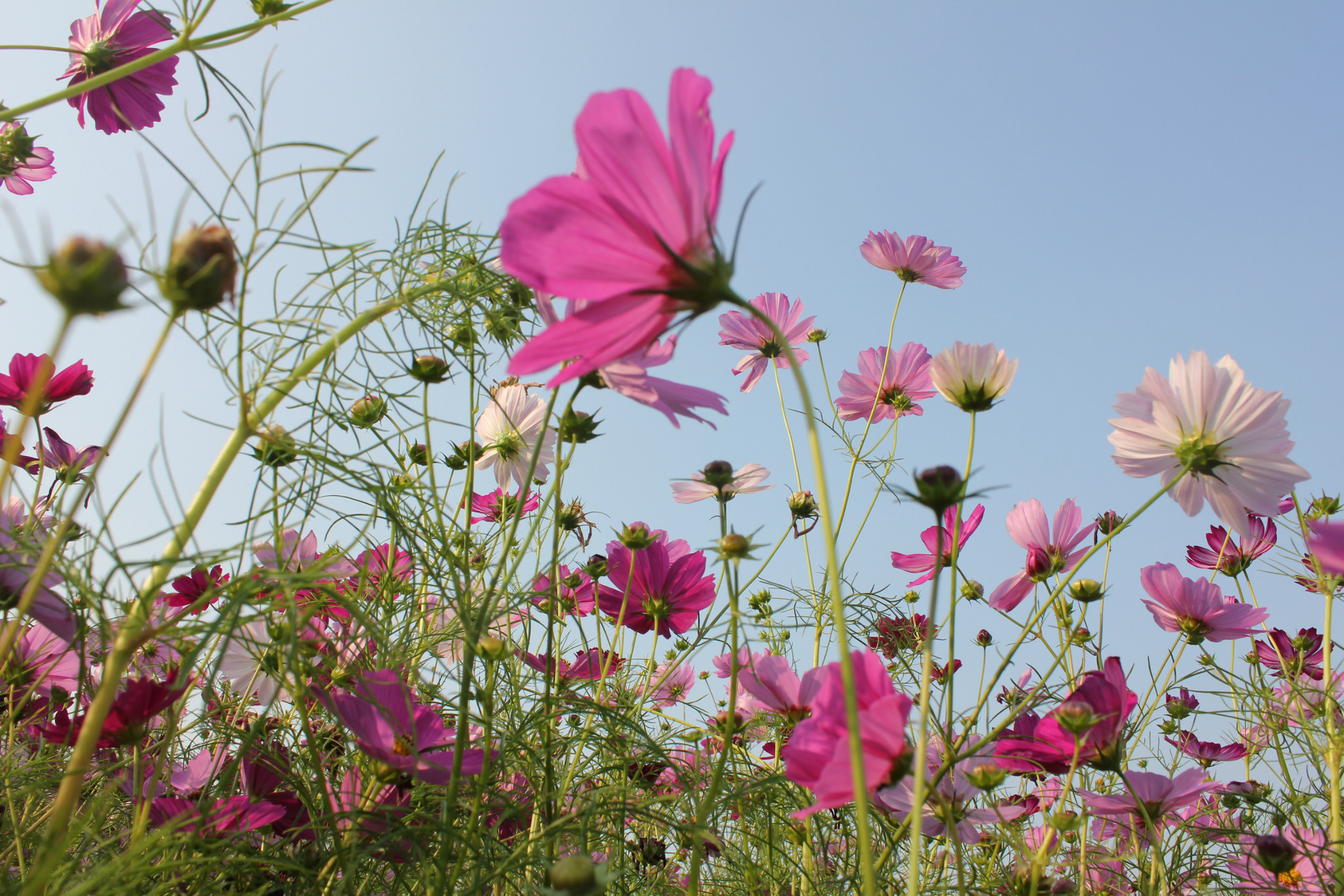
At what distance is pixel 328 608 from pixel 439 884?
0.36 m

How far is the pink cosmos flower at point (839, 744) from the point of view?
36 cm

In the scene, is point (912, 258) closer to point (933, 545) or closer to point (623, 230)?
point (933, 545)

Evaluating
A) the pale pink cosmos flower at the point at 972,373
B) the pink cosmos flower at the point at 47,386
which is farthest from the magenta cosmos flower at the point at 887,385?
the pink cosmos flower at the point at 47,386

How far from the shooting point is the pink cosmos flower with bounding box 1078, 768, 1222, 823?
703 mm

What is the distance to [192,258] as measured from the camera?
1.08 feet

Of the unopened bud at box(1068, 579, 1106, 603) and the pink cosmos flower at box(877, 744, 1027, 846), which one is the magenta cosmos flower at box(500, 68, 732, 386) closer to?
the pink cosmos flower at box(877, 744, 1027, 846)

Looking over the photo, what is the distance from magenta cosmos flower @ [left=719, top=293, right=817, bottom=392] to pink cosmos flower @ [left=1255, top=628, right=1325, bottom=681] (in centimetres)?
86

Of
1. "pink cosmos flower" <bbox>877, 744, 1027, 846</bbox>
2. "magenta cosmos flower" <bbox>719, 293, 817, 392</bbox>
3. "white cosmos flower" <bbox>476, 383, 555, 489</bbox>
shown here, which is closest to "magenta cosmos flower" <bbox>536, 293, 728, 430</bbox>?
"pink cosmos flower" <bbox>877, 744, 1027, 846</bbox>

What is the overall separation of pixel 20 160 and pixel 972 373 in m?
1.18

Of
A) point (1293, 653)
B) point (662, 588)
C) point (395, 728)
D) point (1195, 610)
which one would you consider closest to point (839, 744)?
point (395, 728)

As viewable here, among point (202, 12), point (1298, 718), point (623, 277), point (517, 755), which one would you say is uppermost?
point (202, 12)

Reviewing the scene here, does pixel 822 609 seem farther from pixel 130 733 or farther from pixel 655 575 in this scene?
pixel 130 733

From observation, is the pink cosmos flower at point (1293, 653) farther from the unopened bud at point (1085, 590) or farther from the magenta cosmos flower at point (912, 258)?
the magenta cosmos flower at point (912, 258)

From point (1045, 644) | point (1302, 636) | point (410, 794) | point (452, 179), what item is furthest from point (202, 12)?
point (1302, 636)
